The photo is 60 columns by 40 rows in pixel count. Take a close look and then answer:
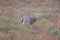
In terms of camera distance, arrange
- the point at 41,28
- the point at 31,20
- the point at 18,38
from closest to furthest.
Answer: the point at 18,38, the point at 41,28, the point at 31,20

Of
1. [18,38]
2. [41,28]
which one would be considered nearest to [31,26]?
[41,28]

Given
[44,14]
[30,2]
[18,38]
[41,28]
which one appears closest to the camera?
[18,38]

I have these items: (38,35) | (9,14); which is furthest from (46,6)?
(38,35)

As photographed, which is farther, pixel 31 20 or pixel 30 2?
pixel 30 2

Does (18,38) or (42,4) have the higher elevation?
(18,38)

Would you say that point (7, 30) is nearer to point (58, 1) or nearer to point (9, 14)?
point (9, 14)

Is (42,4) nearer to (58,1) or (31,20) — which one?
(58,1)
